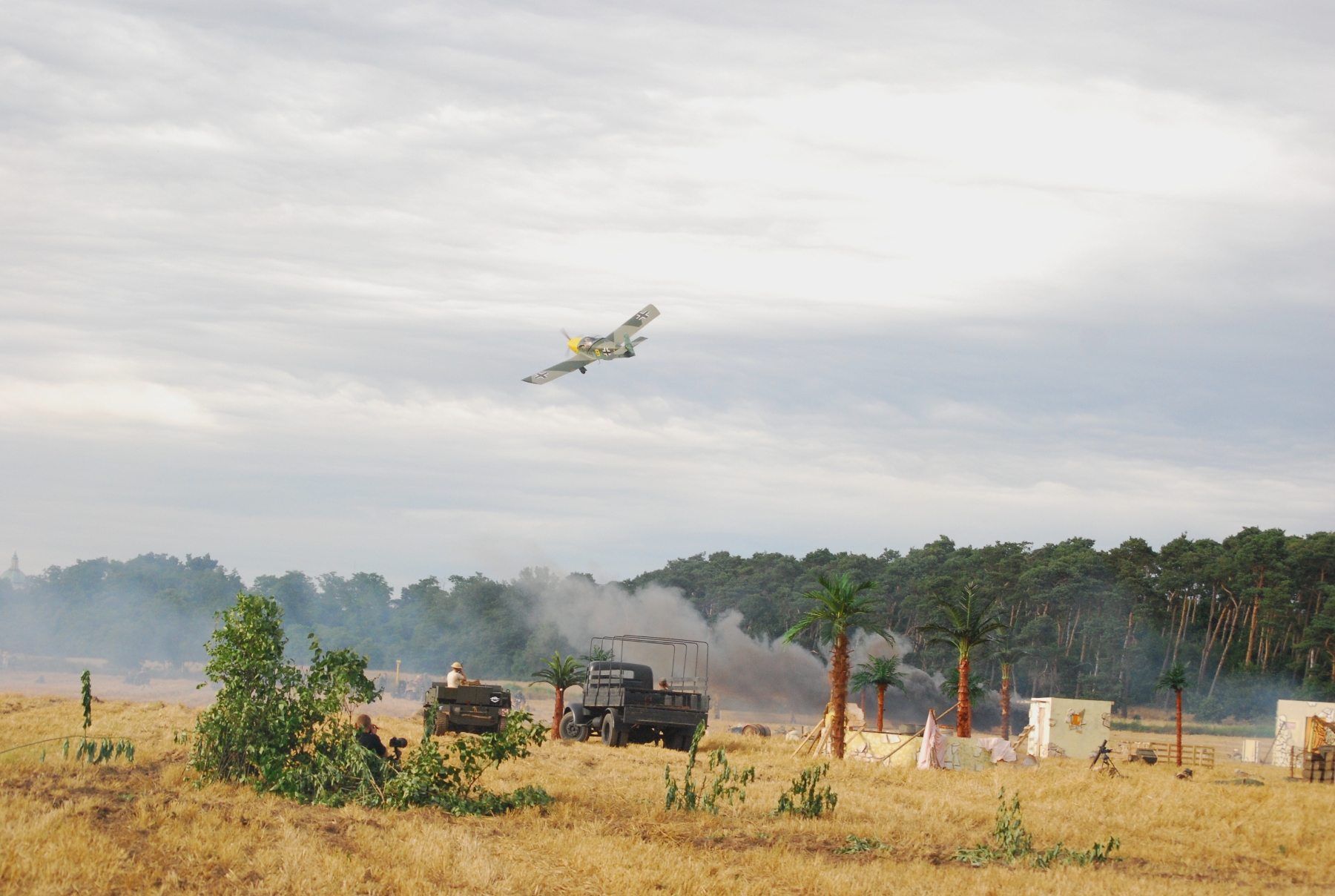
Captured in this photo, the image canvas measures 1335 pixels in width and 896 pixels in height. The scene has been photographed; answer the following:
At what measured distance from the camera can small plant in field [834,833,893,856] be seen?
14.7m

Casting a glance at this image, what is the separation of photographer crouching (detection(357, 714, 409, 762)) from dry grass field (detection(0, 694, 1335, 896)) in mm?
1620

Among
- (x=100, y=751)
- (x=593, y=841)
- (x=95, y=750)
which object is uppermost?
(x=593, y=841)

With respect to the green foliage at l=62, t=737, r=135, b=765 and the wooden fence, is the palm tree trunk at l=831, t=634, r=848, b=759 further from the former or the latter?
the green foliage at l=62, t=737, r=135, b=765

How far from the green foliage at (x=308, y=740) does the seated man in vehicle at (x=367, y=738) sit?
0.55 ft

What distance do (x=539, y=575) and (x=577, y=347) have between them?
79431 millimetres

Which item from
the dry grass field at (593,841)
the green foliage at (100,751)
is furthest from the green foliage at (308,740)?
the green foliage at (100,751)

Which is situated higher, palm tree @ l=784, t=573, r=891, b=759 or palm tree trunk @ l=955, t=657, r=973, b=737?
palm tree @ l=784, t=573, r=891, b=759

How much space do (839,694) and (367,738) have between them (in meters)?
20.1

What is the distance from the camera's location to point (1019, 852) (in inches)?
598

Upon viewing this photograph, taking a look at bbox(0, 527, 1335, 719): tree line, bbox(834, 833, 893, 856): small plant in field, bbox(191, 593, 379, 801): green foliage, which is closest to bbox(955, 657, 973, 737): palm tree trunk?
bbox(834, 833, 893, 856): small plant in field

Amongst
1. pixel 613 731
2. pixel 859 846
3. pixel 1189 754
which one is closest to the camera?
pixel 859 846

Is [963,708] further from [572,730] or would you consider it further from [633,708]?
[572,730]

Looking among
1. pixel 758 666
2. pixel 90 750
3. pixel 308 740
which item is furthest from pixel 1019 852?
pixel 758 666

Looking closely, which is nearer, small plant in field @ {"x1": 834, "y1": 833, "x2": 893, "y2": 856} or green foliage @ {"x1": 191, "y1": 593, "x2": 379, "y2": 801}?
small plant in field @ {"x1": 834, "y1": 833, "x2": 893, "y2": 856}
